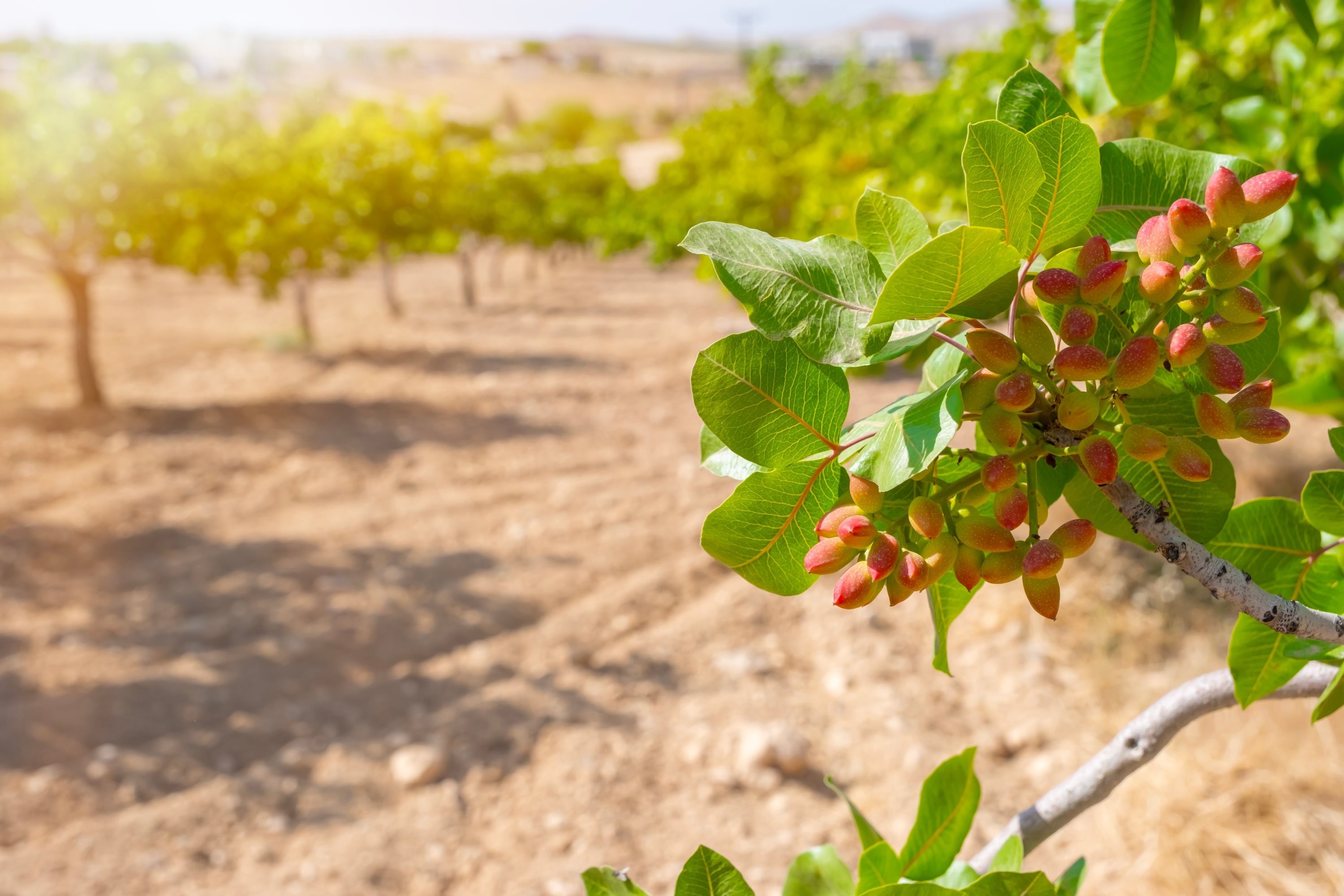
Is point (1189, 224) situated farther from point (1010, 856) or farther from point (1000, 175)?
point (1010, 856)

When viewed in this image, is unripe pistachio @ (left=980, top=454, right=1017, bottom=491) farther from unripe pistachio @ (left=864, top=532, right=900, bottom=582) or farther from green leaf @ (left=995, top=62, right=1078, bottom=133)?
green leaf @ (left=995, top=62, right=1078, bottom=133)

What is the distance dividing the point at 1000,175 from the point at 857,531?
236 mm

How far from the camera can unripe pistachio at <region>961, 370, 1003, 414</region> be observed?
0.62 m

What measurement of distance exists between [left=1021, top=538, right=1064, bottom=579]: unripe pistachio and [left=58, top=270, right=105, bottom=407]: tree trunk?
11.4 metres

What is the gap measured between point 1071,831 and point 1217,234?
3354 millimetres

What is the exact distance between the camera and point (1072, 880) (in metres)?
0.96

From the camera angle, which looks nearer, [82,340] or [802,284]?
[802,284]

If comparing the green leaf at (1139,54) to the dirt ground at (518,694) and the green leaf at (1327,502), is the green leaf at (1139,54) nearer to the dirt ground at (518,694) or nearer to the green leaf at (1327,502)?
the green leaf at (1327,502)

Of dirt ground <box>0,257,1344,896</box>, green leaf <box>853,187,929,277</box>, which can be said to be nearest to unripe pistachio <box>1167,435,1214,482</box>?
green leaf <box>853,187,929,277</box>

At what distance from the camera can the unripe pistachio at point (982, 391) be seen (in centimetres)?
62

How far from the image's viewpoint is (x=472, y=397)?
10867mm

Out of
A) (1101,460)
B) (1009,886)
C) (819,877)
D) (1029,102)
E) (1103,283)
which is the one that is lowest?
(819,877)

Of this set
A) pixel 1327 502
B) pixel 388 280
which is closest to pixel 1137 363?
pixel 1327 502

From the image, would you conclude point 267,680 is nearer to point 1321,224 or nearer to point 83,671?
point 83,671
